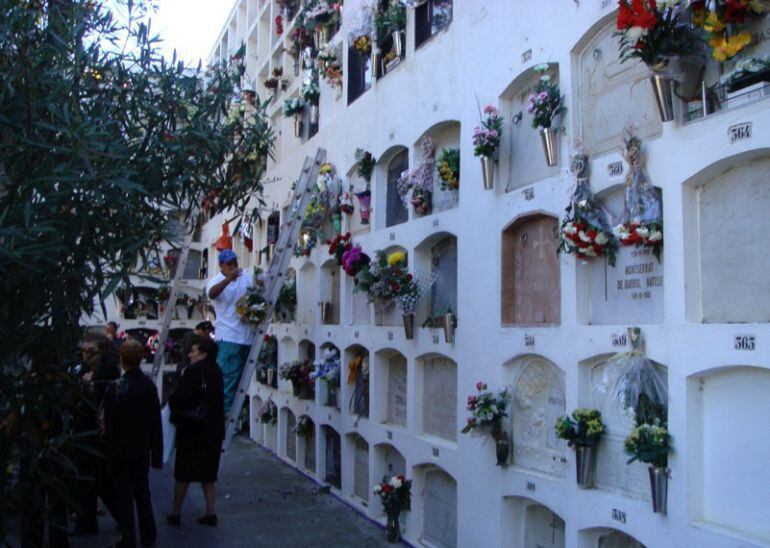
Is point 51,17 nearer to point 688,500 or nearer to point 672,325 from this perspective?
point 672,325

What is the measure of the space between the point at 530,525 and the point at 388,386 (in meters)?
2.26

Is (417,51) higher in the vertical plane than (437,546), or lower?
higher

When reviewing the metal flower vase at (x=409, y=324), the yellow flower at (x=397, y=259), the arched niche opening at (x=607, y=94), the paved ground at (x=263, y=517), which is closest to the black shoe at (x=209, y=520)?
the paved ground at (x=263, y=517)

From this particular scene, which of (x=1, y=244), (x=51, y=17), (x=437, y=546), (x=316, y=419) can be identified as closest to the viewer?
(x=1, y=244)

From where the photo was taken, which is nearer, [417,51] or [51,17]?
[51,17]

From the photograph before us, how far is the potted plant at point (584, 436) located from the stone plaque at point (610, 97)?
134cm

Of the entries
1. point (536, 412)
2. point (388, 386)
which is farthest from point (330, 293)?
point (536, 412)

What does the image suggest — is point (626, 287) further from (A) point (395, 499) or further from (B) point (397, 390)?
(B) point (397, 390)

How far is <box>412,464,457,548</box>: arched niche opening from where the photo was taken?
558 centimetres

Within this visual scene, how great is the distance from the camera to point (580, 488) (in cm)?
410

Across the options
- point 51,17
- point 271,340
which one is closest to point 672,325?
point 51,17

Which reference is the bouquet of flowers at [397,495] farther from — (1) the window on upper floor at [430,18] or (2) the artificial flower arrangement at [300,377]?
(1) the window on upper floor at [430,18]

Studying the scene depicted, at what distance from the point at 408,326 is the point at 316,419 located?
2.56 meters

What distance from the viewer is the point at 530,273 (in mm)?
4840
